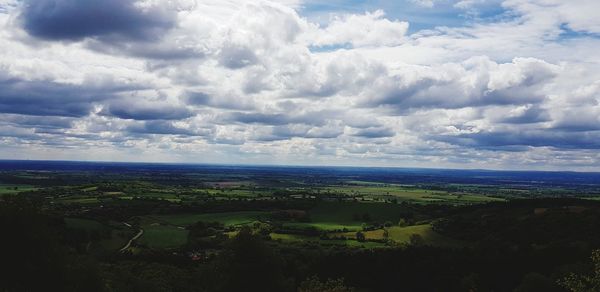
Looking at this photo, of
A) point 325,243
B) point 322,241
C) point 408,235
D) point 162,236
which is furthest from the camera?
point 408,235

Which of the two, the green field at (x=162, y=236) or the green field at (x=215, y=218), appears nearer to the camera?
the green field at (x=162, y=236)

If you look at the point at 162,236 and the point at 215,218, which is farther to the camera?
the point at 215,218

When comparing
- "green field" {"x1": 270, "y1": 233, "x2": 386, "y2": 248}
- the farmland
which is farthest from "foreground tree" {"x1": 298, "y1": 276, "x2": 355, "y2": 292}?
"green field" {"x1": 270, "y1": 233, "x2": 386, "y2": 248}

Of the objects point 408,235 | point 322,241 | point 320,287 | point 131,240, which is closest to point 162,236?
point 131,240

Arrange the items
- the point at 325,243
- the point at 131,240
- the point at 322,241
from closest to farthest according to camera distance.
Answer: the point at 131,240 → the point at 325,243 → the point at 322,241

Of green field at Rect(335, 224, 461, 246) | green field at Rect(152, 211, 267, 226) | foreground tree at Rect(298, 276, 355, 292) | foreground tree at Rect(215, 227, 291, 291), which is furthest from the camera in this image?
green field at Rect(152, 211, 267, 226)

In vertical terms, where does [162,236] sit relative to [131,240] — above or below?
above

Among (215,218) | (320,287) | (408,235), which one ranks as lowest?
(408,235)

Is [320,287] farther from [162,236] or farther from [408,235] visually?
[408,235]

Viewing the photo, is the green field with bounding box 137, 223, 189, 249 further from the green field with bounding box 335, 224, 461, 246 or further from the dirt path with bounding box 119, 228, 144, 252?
the green field with bounding box 335, 224, 461, 246

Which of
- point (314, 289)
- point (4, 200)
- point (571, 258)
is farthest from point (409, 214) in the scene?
point (4, 200)

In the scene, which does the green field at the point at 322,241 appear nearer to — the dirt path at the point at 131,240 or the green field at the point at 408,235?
the green field at the point at 408,235

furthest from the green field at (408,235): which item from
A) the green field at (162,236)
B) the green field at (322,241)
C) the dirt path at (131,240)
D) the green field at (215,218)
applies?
the dirt path at (131,240)
